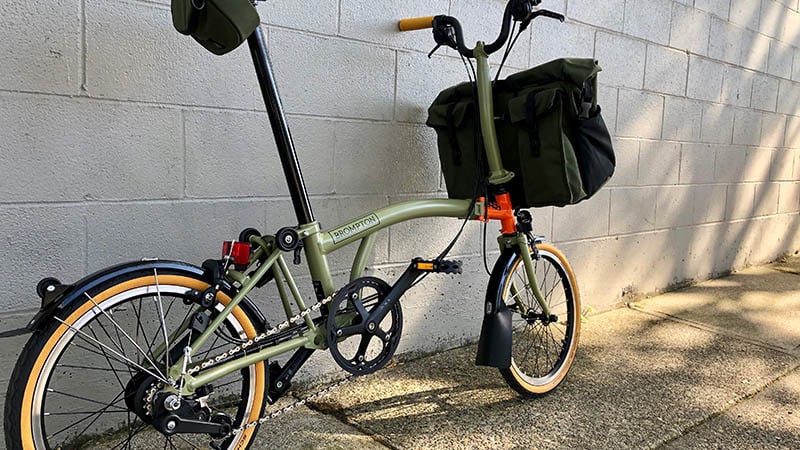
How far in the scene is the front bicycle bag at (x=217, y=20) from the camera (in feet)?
4.82

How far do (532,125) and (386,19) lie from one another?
0.69 m

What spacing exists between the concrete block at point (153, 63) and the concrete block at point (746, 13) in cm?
323

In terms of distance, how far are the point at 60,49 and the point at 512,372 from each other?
1.63 m

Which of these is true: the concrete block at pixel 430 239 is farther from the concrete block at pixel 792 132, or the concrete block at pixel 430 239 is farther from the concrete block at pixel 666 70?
the concrete block at pixel 792 132

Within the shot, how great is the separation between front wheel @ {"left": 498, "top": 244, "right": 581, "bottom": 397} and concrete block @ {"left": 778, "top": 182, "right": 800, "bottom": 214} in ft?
9.38

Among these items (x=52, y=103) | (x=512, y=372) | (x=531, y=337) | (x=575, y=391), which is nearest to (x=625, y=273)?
(x=531, y=337)

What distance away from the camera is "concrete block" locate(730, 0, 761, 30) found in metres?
4.01

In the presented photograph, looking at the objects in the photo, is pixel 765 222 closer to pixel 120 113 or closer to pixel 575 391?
pixel 575 391

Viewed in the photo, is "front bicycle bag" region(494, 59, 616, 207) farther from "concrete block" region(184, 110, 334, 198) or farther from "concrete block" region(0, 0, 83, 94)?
"concrete block" region(0, 0, 83, 94)

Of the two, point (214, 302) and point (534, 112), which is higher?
point (534, 112)

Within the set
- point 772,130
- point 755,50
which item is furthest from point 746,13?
point 772,130

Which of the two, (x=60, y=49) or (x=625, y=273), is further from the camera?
(x=625, y=273)

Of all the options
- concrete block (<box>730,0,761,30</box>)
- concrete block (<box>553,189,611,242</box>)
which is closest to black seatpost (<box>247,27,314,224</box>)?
concrete block (<box>553,189,611,242</box>)

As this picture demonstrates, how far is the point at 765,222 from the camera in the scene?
472cm
